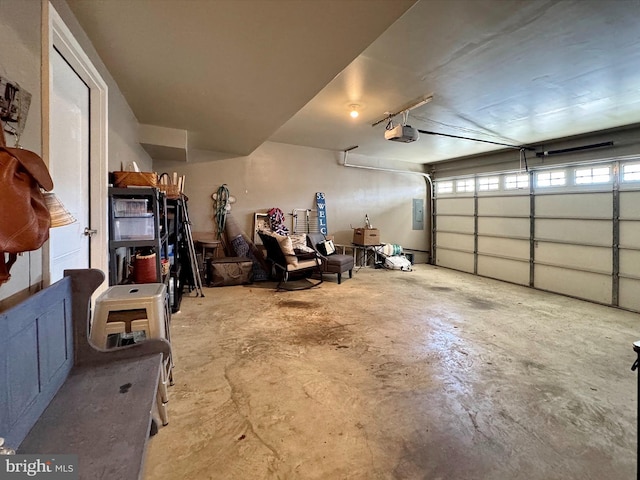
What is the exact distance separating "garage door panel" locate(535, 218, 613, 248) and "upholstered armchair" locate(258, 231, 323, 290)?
13.8ft

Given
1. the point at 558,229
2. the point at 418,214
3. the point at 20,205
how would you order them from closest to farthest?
the point at 20,205 < the point at 558,229 < the point at 418,214

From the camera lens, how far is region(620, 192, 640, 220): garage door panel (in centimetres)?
421

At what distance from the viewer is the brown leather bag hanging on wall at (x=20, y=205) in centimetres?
79

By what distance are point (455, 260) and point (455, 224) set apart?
900mm

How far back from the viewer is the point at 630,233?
4.30m

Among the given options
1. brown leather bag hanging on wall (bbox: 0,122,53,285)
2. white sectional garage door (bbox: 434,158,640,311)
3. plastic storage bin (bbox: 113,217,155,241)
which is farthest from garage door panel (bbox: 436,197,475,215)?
brown leather bag hanging on wall (bbox: 0,122,53,285)

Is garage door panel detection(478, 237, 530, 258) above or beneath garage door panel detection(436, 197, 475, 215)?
beneath

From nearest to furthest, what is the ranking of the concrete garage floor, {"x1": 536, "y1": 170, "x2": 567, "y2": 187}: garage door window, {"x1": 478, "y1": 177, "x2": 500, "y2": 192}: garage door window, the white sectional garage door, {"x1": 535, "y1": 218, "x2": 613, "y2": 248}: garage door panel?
the concrete garage floor → the white sectional garage door → {"x1": 535, "y1": 218, "x2": 613, "y2": 248}: garage door panel → {"x1": 536, "y1": 170, "x2": 567, "y2": 187}: garage door window → {"x1": 478, "y1": 177, "x2": 500, "y2": 192}: garage door window

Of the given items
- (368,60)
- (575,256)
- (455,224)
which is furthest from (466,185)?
(368,60)

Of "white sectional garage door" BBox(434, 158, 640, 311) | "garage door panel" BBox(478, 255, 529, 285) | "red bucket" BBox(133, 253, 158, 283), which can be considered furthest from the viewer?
"garage door panel" BBox(478, 255, 529, 285)

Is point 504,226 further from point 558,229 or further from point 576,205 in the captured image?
point 576,205

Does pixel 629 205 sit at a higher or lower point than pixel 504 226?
higher

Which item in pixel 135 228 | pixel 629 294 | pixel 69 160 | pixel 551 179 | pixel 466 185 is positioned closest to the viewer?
pixel 69 160

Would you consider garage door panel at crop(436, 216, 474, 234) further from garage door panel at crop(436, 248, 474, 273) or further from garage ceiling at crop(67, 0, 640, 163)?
garage ceiling at crop(67, 0, 640, 163)
